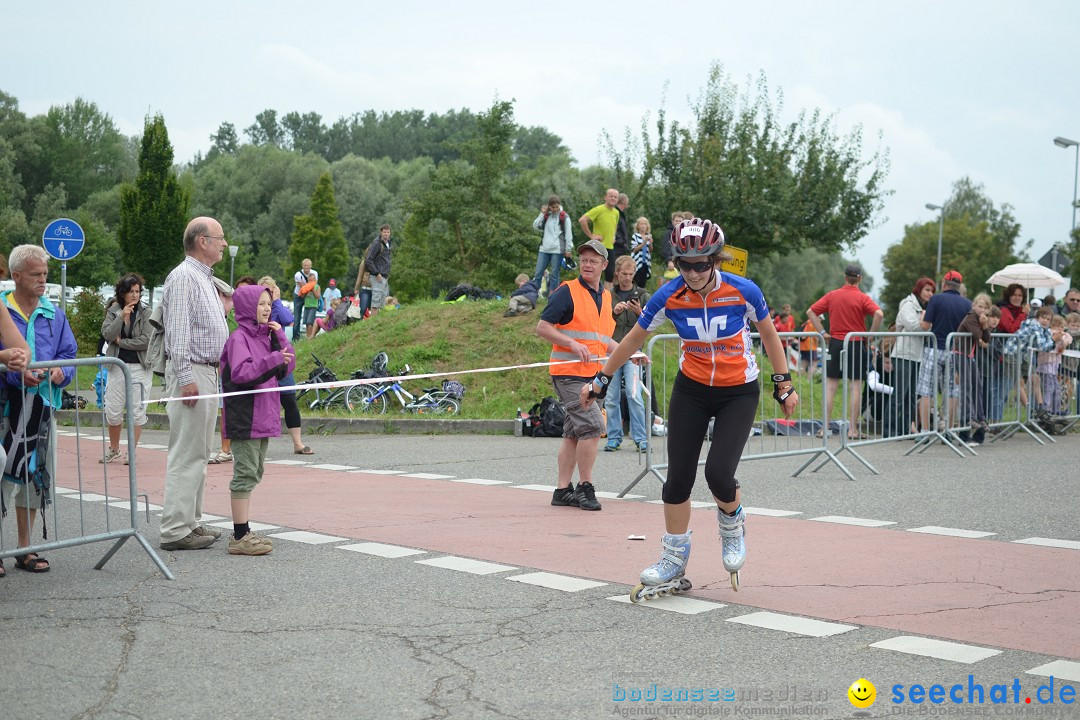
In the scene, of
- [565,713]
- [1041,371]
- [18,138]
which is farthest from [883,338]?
[18,138]

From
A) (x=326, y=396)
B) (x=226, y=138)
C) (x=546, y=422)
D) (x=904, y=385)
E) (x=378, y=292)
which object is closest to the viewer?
(x=904, y=385)

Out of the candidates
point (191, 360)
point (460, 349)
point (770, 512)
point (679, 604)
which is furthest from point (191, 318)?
point (460, 349)

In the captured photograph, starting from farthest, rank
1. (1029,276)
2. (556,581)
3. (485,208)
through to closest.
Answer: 1. (485,208)
2. (1029,276)
3. (556,581)

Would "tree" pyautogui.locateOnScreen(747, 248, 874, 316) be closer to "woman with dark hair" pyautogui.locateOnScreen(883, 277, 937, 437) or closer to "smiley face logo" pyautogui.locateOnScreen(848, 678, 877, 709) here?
"woman with dark hair" pyautogui.locateOnScreen(883, 277, 937, 437)

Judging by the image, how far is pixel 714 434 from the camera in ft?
21.9

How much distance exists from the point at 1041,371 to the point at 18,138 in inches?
3390

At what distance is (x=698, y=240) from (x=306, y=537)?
3983 millimetres

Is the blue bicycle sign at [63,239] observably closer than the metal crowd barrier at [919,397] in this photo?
No

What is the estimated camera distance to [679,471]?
6652mm

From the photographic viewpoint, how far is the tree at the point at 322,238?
80.4 m

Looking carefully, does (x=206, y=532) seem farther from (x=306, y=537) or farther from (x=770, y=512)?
(x=770, y=512)

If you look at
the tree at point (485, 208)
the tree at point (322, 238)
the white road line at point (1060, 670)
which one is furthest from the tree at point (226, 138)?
the white road line at point (1060, 670)

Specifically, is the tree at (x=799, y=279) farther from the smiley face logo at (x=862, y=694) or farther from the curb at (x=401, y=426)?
the smiley face logo at (x=862, y=694)

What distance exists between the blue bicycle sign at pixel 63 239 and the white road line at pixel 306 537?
54.7 feet
